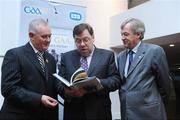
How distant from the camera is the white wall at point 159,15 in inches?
178

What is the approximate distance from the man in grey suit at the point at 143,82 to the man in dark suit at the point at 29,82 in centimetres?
62

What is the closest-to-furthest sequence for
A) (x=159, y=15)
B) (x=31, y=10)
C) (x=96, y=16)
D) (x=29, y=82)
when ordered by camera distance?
(x=29, y=82)
(x=31, y=10)
(x=159, y=15)
(x=96, y=16)

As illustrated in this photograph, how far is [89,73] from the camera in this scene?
233 centimetres

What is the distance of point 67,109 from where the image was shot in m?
2.38

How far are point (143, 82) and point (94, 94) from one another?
1.36 feet

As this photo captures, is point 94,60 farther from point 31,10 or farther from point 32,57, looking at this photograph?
point 31,10

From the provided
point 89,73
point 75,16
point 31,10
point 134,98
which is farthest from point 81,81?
point 75,16

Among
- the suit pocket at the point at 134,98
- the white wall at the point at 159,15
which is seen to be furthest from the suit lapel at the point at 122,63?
the white wall at the point at 159,15

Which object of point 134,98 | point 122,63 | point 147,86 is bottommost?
point 134,98

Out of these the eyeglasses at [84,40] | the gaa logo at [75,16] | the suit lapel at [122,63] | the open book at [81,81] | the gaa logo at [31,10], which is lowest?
the open book at [81,81]

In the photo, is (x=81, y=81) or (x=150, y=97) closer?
(x=81, y=81)

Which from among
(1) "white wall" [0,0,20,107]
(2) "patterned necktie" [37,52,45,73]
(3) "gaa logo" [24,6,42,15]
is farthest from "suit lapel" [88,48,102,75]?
(1) "white wall" [0,0,20,107]

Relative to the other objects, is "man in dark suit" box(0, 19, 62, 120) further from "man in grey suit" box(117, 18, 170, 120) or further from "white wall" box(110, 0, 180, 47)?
"white wall" box(110, 0, 180, 47)

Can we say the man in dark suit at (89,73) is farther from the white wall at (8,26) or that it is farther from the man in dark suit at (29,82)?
the white wall at (8,26)
